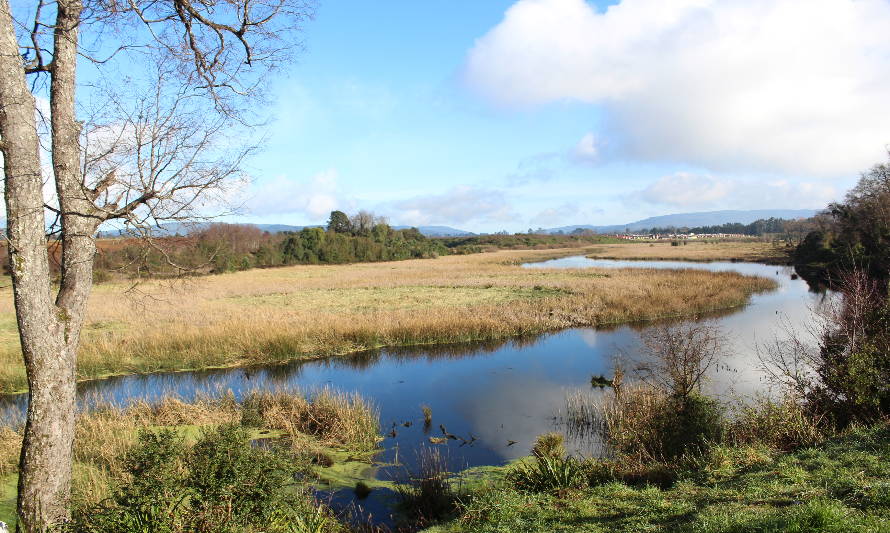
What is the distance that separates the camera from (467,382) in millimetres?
16281

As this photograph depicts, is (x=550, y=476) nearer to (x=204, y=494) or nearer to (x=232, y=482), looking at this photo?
(x=232, y=482)

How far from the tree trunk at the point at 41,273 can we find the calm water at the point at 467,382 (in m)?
4.51

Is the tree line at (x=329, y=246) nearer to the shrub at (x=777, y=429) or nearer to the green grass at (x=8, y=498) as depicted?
the green grass at (x=8, y=498)

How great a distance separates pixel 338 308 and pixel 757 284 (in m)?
29.9

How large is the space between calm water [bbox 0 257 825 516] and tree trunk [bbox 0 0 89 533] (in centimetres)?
451

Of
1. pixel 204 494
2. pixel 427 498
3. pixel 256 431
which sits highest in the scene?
pixel 204 494

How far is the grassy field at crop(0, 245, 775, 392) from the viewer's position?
18.3m

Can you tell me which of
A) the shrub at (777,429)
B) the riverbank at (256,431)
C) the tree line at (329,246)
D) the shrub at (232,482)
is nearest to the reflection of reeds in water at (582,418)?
the shrub at (777,429)

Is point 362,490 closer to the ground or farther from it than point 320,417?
closer to the ground

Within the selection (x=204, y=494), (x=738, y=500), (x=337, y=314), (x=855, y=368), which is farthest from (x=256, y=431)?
(x=337, y=314)

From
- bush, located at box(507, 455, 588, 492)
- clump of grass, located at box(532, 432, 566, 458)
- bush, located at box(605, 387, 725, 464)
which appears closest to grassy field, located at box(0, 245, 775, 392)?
bush, located at box(507, 455, 588, 492)

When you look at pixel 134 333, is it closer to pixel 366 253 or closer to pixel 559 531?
pixel 559 531

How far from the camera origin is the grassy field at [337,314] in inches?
720

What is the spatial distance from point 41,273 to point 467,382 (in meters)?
12.6
